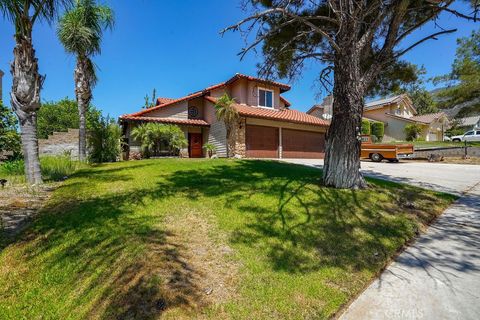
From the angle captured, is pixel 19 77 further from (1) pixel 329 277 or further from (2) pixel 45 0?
(1) pixel 329 277

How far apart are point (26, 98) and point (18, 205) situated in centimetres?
347

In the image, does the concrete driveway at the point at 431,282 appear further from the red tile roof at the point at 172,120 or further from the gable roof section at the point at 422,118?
the gable roof section at the point at 422,118

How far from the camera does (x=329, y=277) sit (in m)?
3.22

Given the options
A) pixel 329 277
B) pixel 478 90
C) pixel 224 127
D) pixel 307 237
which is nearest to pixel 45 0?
pixel 307 237

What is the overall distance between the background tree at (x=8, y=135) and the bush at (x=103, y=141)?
11.1ft

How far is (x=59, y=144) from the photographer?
18781 millimetres

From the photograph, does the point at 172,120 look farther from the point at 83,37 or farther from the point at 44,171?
the point at 44,171

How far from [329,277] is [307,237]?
3.49 feet

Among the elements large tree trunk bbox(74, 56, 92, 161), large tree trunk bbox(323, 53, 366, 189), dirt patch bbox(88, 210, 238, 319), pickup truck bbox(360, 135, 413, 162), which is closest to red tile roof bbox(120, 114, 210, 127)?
large tree trunk bbox(74, 56, 92, 161)

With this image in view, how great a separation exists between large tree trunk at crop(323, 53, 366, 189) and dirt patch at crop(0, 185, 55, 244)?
6.85 metres

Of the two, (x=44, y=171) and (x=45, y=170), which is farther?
(x=45, y=170)

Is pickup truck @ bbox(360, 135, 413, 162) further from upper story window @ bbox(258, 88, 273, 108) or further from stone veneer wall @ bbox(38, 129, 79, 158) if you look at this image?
stone veneer wall @ bbox(38, 129, 79, 158)

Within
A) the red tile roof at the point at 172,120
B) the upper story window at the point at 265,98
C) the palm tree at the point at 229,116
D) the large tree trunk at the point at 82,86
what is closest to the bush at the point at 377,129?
the upper story window at the point at 265,98

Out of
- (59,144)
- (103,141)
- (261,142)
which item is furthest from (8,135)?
(261,142)
